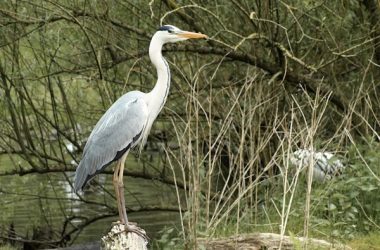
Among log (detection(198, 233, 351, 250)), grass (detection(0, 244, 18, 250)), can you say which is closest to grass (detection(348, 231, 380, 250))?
log (detection(198, 233, 351, 250))

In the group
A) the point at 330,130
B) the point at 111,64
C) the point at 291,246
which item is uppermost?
the point at 111,64

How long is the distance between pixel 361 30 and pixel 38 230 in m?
4.73

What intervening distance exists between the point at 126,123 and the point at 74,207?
5.85 meters

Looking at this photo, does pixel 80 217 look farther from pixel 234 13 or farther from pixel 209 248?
pixel 209 248

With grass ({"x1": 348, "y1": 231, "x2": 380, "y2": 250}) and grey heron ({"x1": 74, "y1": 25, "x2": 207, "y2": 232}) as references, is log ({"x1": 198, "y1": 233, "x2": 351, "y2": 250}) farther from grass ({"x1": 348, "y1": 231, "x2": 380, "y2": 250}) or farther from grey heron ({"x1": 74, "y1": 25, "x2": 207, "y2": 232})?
grey heron ({"x1": 74, "y1": 25, "x2": 207, "y2": 232})

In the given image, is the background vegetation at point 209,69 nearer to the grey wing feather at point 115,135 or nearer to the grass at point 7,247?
the grass at point 7,247

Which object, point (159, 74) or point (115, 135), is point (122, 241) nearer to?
point (115, 135)

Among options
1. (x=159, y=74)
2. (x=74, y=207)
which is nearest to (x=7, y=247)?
(x=74, y=207)

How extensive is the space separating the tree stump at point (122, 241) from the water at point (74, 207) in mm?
4014

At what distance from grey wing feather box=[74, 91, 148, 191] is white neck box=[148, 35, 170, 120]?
9cm

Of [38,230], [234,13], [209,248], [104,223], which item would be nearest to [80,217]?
[38,230]

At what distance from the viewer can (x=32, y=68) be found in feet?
30.6

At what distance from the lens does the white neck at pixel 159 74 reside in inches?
248

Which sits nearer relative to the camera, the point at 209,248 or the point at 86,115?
the point at 209,248
